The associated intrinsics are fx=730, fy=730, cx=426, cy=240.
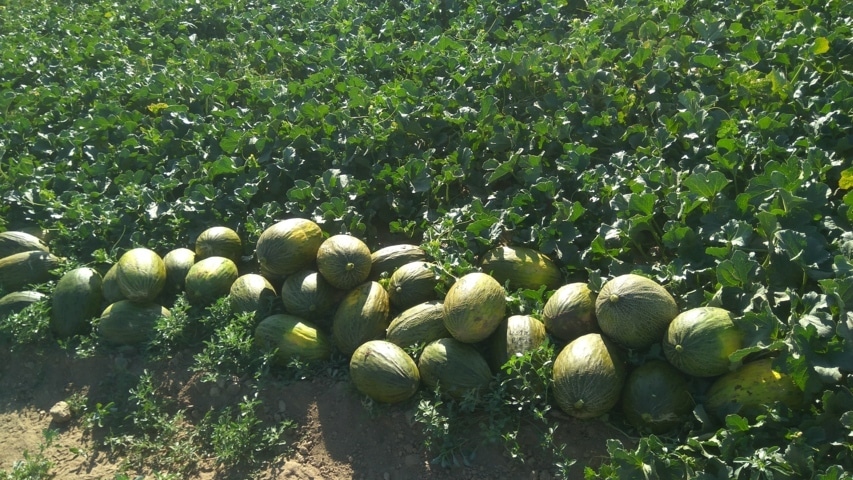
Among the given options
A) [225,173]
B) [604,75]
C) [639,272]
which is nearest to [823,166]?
[639,272]

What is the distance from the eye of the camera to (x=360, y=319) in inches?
170

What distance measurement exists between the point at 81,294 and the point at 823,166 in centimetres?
472

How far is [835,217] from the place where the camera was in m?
3.93

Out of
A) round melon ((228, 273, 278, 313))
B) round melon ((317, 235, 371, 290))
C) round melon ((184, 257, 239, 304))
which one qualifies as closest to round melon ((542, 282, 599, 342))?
round melon ((317, 235, 371, 290))

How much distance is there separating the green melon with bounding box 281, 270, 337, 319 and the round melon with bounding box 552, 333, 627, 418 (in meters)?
1.56

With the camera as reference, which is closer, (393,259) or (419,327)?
(419,327)

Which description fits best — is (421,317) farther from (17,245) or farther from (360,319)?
(17,245)

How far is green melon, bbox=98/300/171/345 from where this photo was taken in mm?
4773

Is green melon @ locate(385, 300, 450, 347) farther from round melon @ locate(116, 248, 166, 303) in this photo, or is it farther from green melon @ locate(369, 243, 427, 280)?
round melon @ locate(116, 248, 166, 303)

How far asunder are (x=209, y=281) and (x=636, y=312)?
274 cm

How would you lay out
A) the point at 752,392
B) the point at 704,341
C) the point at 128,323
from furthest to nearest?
the point at 128,323
the point at 704,341
the point at 752,392

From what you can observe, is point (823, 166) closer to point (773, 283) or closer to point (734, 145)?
point (734, 145)

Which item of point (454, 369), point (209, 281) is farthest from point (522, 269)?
point (209, 281)

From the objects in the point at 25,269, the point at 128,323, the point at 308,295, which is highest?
the point at 308,295
